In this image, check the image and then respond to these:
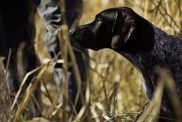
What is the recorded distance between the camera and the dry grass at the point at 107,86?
4.51 metres

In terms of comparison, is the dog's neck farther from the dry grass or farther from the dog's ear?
the dry grass

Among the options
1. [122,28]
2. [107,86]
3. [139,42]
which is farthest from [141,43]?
[107,86]

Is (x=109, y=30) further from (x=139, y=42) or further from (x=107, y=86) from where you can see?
(x=107, y=86)

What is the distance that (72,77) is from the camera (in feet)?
18.4

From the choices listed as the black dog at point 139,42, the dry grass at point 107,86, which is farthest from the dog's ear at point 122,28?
the dry grass at point 107,86

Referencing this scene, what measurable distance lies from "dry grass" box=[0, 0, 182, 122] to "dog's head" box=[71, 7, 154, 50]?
14cm

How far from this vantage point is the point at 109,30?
443 centimetres

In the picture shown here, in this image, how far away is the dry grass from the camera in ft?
14.8

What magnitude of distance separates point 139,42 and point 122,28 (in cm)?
12

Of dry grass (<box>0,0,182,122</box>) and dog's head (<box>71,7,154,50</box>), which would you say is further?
dry grass (<box>0,0,182,122</box>)

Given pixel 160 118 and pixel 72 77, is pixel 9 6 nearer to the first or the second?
pixel 72 77

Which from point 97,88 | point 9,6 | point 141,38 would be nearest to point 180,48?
point 141,38

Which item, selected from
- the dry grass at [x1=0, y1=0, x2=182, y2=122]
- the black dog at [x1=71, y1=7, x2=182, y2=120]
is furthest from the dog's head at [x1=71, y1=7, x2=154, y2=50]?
the dry grass at [x1=0, y1=0, x2=182, y2=122]

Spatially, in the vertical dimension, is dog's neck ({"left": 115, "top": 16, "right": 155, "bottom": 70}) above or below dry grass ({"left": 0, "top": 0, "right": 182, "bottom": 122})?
above
